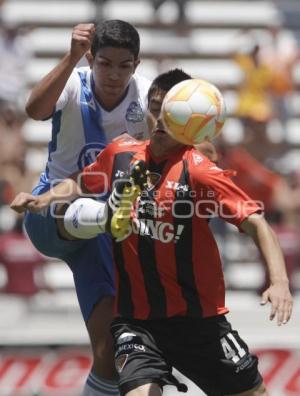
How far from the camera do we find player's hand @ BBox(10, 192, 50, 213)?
5.76 meters

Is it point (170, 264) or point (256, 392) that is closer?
point (170, 264)

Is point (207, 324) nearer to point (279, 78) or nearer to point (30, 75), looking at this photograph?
point (279, 78)

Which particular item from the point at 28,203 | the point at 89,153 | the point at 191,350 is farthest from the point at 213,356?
the point at 89,153

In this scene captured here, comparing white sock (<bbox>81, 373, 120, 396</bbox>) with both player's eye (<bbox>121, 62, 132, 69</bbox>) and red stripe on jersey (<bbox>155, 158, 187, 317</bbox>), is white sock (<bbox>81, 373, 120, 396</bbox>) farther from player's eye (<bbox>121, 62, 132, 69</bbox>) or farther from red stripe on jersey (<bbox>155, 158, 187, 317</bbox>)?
player's eye (<bbox>121, 62, 132, 69</bbox>)

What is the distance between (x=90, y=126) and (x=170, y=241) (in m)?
0.98

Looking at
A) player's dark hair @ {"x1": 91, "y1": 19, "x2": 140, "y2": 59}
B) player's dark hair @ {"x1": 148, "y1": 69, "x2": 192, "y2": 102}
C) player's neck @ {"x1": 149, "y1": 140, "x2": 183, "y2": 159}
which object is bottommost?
player's neck @ {"x1": 149, "y1": 140, "x2": 183, "y2": 159}

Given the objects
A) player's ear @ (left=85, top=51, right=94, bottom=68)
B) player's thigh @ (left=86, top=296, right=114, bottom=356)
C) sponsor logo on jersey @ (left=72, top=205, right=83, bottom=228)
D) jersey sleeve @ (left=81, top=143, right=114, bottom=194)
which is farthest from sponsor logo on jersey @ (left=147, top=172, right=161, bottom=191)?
player's thigh @ (left=86, top=296, right=114, bottom=356)

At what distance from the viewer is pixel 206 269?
19.3 ft

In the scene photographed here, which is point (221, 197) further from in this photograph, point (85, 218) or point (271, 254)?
point (85, 218)

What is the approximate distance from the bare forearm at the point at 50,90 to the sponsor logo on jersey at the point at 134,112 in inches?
18.6

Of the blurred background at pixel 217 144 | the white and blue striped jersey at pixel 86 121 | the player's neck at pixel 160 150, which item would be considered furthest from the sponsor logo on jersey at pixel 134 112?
the blurred background at pixel 217 144

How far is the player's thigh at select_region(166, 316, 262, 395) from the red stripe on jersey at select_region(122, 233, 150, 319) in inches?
7.3

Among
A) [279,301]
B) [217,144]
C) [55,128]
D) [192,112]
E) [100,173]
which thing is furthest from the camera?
[217,144]

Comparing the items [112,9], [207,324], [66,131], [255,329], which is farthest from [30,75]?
[207,324]
